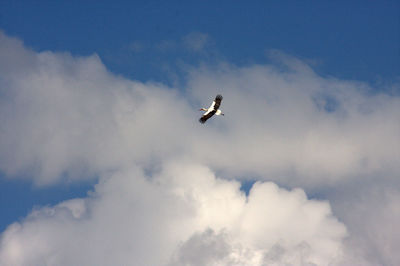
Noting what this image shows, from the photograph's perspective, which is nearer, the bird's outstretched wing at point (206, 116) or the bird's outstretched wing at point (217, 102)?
the bird's outstretched wing at point (217, 102)

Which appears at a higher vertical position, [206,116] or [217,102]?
[217,102]

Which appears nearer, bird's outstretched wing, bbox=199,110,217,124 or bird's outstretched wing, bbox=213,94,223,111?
bird's outstretched wing, bbox=213,94,223,111

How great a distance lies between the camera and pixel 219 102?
15988 centimetres

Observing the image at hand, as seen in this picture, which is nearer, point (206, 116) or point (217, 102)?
point (217, 102)

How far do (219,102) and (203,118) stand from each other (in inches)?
260

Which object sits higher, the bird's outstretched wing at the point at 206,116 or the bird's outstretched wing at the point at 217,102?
the bird's outstretched wing at the point at 217,102

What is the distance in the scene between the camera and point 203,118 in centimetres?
16300

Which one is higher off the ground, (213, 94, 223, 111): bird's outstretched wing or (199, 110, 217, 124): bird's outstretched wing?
(213, 94, 223, 111): bird's outstretched wing
